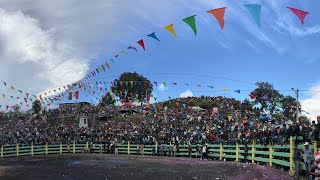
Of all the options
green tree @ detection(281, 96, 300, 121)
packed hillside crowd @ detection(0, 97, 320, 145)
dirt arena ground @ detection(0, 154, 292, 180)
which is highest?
green tree @ detection(281, 96, 300, 121)

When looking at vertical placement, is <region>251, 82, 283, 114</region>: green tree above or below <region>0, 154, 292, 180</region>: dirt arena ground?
above

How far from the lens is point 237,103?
64.8 metres

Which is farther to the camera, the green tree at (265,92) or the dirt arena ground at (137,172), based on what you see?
the green tree at (265,92)

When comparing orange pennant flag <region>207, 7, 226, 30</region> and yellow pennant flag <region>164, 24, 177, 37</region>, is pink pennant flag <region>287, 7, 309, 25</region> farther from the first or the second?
yellow pennant flag <region>164, 24, 177, 37</region>

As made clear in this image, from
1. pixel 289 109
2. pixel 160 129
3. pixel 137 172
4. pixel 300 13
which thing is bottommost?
pixel 137 172

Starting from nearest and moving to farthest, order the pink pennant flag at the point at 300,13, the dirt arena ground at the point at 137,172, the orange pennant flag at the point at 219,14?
the pink pennant flag at the point at 300,13
the orange pennant flag at the point at 219,14
the dirt arena ground at the point at 137,172

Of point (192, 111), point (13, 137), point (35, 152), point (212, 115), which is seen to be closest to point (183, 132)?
point (212, 115)

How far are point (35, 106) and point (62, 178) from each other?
67868 mm

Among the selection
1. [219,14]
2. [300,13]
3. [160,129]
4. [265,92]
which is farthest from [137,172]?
[265,92]

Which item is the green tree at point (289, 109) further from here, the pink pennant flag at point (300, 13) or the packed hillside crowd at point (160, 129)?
the pink pennant flag at point (300, 13)

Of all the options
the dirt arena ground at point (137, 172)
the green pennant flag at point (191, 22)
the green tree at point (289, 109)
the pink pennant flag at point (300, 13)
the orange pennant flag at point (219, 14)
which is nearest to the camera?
the pink pennant flag at point (300, 13)

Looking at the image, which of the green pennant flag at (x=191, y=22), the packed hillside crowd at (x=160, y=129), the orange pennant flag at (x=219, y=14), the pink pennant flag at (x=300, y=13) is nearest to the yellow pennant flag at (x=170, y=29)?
the green pennant flag at (x=191, y=22)

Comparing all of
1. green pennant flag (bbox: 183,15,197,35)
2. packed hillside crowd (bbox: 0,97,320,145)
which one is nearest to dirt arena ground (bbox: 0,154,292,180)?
green pennant flag (bbox: 183,15,197,35)

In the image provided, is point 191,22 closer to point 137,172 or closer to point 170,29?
point 170,29
